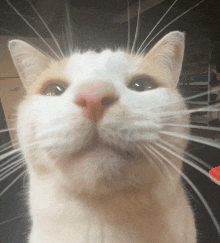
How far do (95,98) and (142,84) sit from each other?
0.52 ft

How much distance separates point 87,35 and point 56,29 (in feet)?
0.28

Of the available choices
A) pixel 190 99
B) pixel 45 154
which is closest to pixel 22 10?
pixel 45 154

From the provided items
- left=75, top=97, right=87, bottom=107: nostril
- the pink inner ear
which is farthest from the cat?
the pink inner ear

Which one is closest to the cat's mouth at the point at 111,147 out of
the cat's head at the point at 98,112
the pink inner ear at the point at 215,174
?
the cat's head at the point at 98,112

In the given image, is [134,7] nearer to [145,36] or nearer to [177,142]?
[145,36]

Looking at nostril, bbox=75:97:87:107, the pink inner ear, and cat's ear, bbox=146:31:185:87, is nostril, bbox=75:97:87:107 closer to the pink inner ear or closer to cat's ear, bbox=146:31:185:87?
cat's ear, bbox=146:31:185:87

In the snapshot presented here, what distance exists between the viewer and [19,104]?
604 millimetres

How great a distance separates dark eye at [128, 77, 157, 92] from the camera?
0.59 metres

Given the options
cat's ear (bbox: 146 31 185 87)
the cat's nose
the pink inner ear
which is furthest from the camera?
the pink inner ear

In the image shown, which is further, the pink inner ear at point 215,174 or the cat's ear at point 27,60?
the pink inner ear at point 215,174

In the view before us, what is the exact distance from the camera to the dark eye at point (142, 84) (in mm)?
587

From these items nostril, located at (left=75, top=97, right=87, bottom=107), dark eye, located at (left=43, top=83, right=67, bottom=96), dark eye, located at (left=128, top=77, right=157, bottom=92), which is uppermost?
dark eye, located at (left=43, top=83, right=67, bottom=96)

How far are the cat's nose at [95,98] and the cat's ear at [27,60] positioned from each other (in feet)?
0.48

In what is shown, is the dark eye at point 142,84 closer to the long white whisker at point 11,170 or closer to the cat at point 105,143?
the cat at point 105,143
